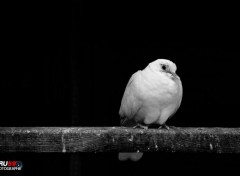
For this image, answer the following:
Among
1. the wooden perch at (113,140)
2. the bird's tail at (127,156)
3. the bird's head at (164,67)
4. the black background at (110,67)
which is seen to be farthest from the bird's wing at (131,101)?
the black background at (110,67)

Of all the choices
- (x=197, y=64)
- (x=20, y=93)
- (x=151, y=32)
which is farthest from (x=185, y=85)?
(x=20, y=93)

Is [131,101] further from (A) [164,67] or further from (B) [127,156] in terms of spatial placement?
(B) [127,156]

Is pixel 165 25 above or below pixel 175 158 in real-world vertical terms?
above

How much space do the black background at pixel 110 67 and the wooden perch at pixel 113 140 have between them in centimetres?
171

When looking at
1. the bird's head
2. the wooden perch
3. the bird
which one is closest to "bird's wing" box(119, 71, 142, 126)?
the bird

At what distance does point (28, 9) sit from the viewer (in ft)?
13.6

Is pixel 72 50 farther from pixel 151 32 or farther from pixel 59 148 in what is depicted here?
pixel 59 148

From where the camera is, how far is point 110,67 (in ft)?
14.4

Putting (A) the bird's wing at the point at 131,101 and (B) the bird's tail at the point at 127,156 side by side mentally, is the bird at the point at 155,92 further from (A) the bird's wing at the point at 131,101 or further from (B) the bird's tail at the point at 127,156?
(B) the bird's tail at the point at 127,156

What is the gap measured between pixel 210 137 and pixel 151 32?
→ 80.9 inches

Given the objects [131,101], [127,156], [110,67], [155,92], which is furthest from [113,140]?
[110,67]

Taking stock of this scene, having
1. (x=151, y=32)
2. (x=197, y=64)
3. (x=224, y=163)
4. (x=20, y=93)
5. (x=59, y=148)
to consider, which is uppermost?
(x=151, y=32)

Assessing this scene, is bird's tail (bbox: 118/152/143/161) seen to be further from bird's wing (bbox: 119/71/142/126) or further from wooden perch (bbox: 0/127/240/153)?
wooden perch (bbox: 0/127/240/153)

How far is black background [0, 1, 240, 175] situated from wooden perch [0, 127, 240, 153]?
1711mm
